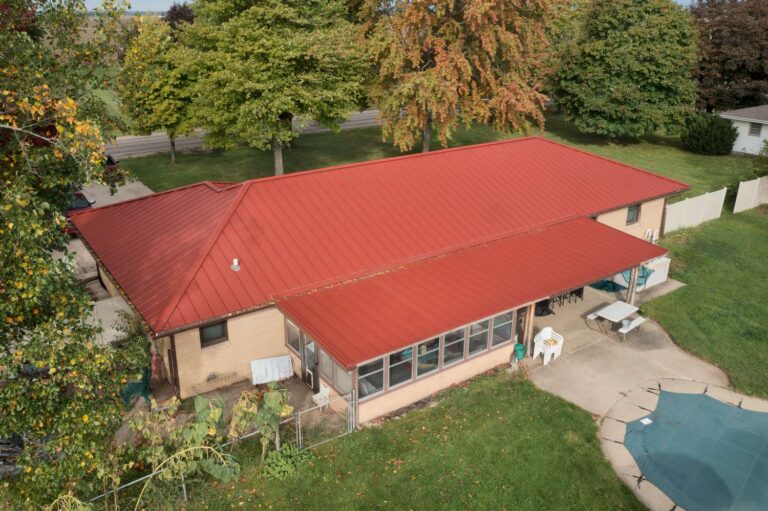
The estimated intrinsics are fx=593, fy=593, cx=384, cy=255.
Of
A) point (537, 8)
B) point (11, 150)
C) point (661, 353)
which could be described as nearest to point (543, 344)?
point (661, 353)

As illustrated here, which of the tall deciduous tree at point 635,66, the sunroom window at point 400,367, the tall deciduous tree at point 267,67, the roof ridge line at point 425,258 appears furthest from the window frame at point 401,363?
the tall deciduous tree at point 635,66

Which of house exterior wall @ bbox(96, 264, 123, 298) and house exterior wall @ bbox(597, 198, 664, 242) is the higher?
house exterior wall @ bbox(597, 198, 664, 242)

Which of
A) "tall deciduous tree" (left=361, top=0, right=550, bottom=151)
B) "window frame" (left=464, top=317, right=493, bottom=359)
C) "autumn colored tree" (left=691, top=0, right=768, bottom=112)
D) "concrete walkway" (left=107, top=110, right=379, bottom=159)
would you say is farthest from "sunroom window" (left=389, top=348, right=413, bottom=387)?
"autumn colored tree" (left=691, top=0, right=768, bottom=112)

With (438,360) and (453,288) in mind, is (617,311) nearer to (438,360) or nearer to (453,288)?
(453,288)

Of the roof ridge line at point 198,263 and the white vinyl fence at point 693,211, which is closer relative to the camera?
the roof ridge line at point 198,263

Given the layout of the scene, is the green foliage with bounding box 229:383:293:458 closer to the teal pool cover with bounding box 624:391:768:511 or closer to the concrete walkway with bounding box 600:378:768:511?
the concrete walkway with bounding box 600:378:768:511

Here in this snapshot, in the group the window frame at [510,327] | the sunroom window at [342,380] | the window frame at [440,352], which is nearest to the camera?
the window frame at [440,352]

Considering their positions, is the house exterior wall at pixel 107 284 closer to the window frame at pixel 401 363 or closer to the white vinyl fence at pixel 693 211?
the window frame at pixel 401 363
